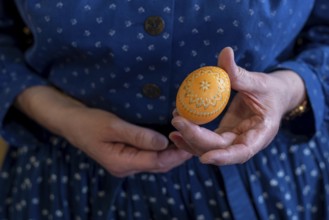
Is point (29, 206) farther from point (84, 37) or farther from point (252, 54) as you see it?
point (252, 54)

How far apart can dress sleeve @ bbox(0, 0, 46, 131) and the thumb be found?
40 cm

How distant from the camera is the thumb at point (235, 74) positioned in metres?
0.48

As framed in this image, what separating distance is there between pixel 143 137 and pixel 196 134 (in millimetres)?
154

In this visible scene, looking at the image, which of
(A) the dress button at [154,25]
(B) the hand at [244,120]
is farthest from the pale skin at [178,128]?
(A) the dress button at [154,25]

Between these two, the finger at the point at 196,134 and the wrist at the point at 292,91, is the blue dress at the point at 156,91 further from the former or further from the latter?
the finger at the point at 196,134

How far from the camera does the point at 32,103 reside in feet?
2.44

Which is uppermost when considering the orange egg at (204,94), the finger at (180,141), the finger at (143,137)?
the orange egg at (204,94)

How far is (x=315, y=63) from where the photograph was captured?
2.27 ft

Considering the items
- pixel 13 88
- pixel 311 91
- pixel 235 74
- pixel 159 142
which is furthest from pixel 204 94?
pixel 13 88

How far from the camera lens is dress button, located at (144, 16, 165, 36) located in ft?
1.92

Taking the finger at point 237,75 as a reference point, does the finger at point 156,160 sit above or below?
below

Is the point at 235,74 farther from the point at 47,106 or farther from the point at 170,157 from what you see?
the point at 47,106

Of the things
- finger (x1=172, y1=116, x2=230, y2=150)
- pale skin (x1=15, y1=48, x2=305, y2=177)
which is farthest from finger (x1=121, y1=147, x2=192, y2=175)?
finger (x1=172, y1=116, x2=230, y2=150)

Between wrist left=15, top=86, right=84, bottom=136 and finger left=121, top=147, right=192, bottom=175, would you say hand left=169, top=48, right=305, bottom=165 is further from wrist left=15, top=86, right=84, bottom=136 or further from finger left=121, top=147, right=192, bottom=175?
wrist left=15, top=86, right=84, bottom=136
